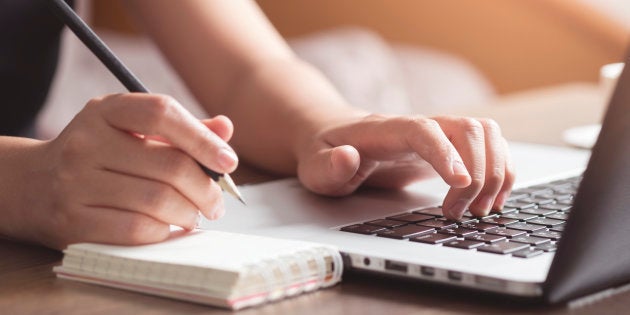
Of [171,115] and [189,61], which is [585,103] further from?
[171,115]

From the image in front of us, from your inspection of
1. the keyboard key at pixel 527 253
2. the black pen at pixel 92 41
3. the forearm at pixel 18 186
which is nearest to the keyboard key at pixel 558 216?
the keyboard key at pixel 527 253

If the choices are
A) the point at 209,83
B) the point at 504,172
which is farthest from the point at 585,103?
the point at 504,172

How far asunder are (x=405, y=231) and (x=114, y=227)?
0.18 meters

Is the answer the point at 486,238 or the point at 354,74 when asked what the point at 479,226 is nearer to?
the point at 486,238

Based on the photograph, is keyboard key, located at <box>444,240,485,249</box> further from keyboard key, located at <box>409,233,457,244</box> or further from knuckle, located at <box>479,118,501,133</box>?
knuckle, located at <box>479,118,501,133</box>

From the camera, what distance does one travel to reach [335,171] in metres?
0.67

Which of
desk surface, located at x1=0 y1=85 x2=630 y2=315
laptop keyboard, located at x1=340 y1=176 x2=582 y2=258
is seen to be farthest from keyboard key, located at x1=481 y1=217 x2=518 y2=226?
desk surface, located at x1=0 y1=85 x2=630 y2=315

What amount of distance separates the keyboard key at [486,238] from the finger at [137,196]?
17cm

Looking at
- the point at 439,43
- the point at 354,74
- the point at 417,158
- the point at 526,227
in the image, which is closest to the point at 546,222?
the point at 526,227

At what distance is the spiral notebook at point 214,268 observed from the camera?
0.46 meters

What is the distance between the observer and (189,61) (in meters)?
1.01

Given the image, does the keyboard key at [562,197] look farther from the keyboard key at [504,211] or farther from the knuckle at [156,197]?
the knuckle at [156,197]

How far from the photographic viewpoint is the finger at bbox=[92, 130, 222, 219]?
1.74 ft

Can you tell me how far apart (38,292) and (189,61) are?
0.54 meters
